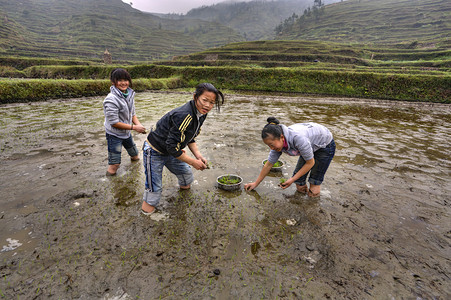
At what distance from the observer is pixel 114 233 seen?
3088mm

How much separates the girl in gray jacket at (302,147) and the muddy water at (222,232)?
0.52m

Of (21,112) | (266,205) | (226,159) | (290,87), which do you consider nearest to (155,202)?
(266,205)

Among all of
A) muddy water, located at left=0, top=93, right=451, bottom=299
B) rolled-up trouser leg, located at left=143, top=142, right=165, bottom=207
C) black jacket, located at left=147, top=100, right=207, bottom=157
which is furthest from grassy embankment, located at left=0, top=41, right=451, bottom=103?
black jacket, located at left=147, top=100, right=207, bottom=157

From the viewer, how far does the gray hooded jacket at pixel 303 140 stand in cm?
337

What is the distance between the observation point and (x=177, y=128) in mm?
3023

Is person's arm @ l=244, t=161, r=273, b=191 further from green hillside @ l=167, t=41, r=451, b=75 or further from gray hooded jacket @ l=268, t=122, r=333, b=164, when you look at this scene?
green hillside @ l=167, t=41, r=451, b=75

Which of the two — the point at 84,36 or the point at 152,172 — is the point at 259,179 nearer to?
the point at 152,172

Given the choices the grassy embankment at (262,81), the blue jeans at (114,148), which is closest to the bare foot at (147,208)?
the blue jeans at (114,148)

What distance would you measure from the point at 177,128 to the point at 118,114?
7.29 feet

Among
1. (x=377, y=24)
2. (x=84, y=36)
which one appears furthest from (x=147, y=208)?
(x=84, y=36)

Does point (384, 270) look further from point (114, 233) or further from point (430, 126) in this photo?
point (430, 126)

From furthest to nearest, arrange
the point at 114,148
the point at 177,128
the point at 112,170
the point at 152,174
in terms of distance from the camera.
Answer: the point at 112,170, the point at 114,148, the point at 152,174, the point at 177,128

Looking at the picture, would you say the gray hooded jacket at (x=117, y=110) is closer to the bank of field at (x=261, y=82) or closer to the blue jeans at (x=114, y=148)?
the blue jeans at (x=114, y=148)

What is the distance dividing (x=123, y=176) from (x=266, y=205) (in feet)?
10.9
